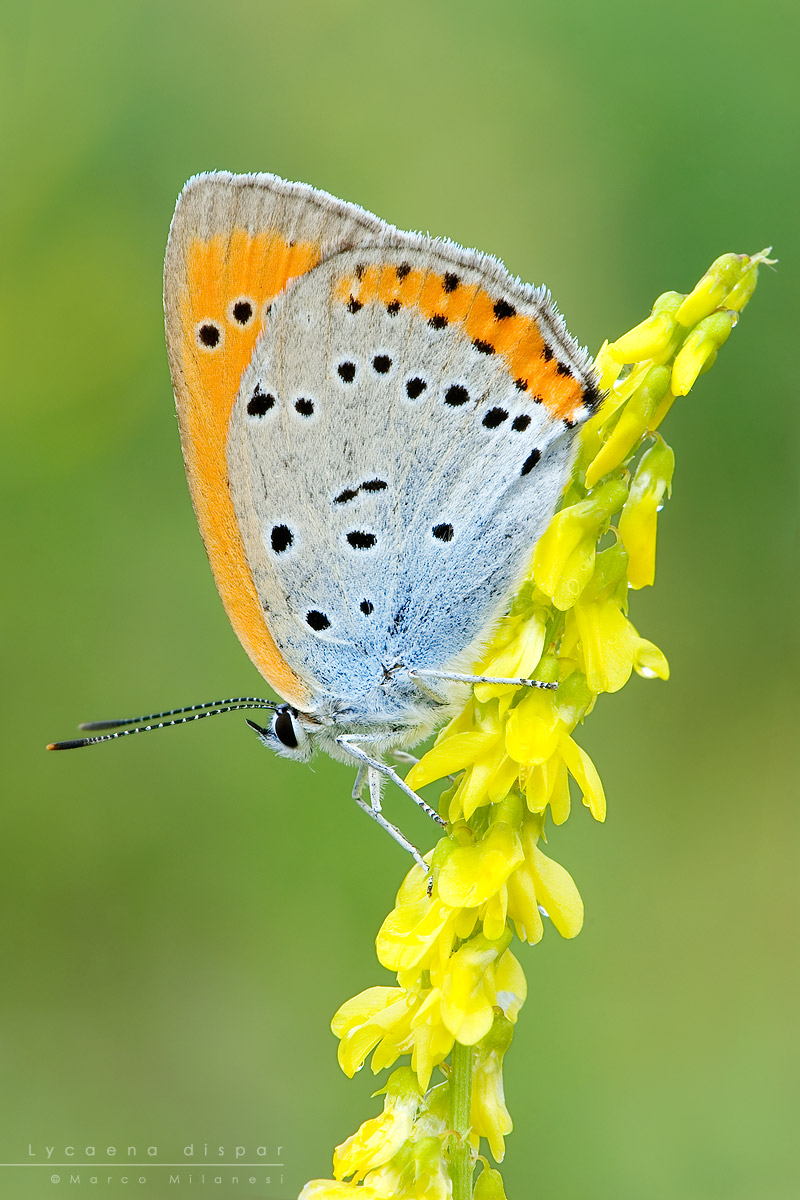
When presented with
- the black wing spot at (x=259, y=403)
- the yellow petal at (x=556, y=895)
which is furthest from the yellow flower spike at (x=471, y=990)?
the black wing spot at (x=259, y=403)

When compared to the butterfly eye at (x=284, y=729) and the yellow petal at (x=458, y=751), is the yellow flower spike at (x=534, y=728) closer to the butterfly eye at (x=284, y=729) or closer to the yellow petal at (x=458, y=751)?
the yellow petal at (x=458, y=751)

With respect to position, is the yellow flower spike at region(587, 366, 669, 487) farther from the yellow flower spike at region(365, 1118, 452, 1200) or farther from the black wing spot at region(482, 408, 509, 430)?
the yellow flower spike at region(365, 1118, 452, 1200)

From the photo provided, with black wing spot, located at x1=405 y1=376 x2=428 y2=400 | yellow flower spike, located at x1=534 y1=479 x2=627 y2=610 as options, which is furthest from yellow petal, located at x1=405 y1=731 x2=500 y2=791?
black wing spot, located at x1=405 y1=376 x2=428 y2=400

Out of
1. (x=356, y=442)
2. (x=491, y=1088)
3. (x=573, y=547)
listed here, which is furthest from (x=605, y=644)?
(x=356, y=442)

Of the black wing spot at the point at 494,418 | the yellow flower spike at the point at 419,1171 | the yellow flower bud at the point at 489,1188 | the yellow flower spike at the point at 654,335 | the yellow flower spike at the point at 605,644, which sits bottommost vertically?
the yellow flower bud at the point at 489,1188

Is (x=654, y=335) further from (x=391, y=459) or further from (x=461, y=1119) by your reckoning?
(x=461, y=1119)

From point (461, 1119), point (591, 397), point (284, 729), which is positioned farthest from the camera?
point (284, 729)
